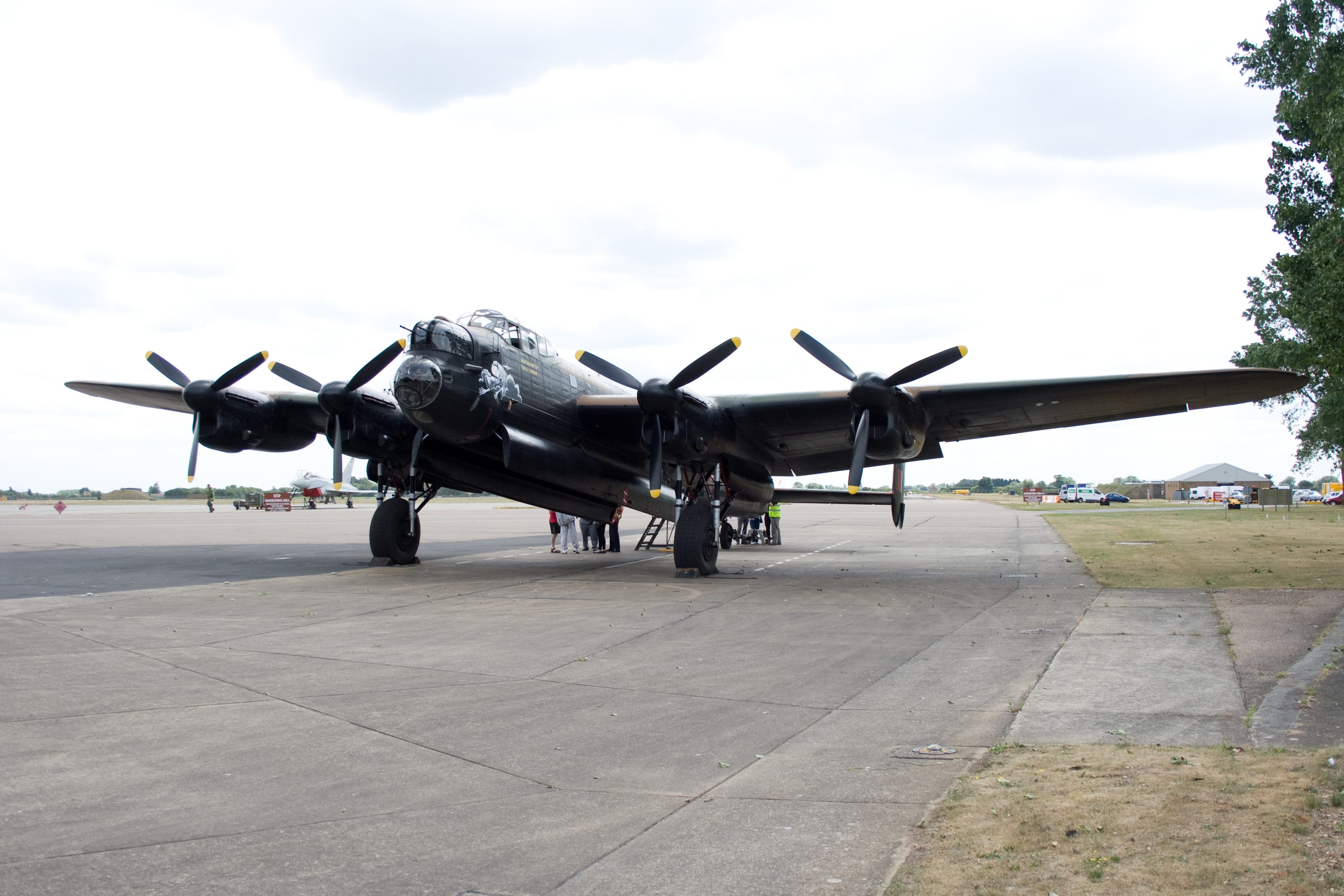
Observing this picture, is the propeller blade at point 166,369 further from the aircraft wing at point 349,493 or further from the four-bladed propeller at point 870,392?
the aircraft wing at point 349,493

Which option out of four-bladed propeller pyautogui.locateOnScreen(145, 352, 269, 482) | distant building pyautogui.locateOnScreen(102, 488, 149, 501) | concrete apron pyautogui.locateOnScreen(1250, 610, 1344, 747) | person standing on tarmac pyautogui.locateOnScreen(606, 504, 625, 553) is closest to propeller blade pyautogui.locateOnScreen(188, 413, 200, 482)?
four-bladed propeller pyautogui.locateOnScreen(145, 352, 269, 482)

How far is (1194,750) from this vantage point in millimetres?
5574

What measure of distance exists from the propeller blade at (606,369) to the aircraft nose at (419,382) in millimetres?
3305

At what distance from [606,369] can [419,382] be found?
438 centimetres

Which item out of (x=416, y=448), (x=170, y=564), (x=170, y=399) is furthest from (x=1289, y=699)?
(x=170, y=399)

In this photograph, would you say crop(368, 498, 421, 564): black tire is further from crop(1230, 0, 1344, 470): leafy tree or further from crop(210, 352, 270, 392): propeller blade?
crop(1230, 0, 1344, 470): leafy tree

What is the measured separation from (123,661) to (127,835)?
5101mm

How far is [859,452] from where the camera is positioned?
1725cm

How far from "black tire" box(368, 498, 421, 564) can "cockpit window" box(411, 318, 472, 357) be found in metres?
5.15

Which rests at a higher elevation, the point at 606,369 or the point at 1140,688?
the point at 606,369

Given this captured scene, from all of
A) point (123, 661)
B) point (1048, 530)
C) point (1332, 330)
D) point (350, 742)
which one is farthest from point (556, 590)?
point (1048, 530)

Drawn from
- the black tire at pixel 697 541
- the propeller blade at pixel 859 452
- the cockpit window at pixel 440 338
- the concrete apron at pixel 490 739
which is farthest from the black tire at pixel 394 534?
the propeller blade at pixel 859 452

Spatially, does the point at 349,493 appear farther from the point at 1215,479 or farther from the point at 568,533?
the point at 1215,479

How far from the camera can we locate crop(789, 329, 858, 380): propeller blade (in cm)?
1839
